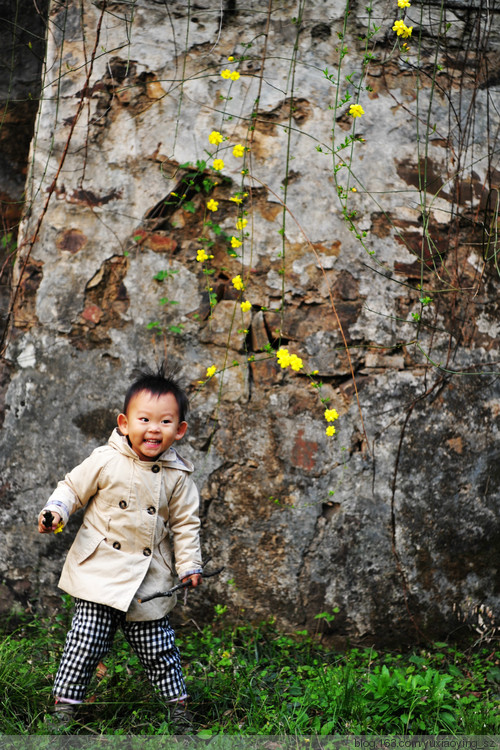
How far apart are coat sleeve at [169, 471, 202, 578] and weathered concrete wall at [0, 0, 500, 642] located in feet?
1.73

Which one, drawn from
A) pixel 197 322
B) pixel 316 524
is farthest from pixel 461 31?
pixel 316 524

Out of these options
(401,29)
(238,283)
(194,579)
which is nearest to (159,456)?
(194,579)

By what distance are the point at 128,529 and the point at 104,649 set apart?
39cm

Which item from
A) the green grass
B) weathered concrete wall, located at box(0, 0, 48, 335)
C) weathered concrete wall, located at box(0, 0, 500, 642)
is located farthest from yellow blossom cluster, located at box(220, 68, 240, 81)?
the green grass

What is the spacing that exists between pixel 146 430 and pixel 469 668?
5.51 ft

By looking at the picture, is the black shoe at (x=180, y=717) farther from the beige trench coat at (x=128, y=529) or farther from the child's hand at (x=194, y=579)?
the child's hand at (x=194, y=579)

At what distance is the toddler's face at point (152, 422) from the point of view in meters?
2.23

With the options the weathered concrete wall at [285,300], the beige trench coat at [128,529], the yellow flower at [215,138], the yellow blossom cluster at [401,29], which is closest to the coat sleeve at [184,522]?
the beige trench coat at [128,529]

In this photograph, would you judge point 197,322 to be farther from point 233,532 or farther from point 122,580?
point 122,580

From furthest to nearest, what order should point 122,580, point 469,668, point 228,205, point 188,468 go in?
point 228,205
point 469,668
point 188,468
point 122,580

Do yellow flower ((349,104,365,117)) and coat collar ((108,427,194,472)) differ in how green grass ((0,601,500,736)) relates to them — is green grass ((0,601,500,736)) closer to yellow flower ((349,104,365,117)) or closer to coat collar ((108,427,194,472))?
coat collar ((108,427,194,472))

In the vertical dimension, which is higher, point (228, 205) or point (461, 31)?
point (461, 31)

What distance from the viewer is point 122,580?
7.18 feet

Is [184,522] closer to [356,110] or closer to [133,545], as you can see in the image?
[133,545]
